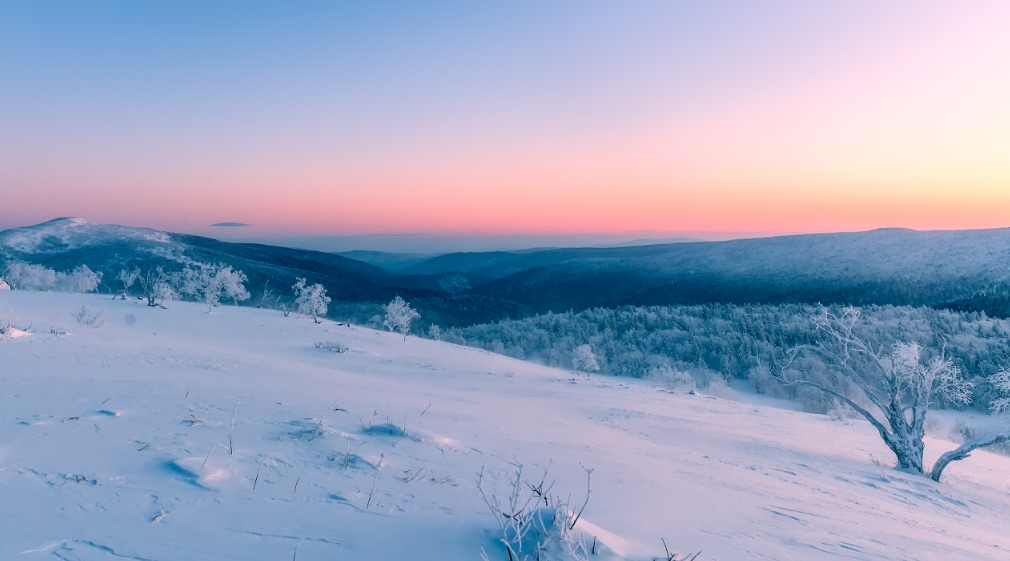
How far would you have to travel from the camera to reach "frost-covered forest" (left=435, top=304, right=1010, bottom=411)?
25780mm

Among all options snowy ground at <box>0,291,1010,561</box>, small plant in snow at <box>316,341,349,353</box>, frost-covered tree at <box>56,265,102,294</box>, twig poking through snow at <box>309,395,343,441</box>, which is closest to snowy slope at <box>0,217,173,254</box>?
frost-covered tree at <box>56,265,102,294</box>

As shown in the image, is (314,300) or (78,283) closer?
(314,300)

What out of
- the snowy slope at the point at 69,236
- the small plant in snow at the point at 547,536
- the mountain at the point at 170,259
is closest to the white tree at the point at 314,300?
the small plant in snow at the point at 547,536

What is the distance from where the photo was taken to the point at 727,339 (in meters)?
34.2

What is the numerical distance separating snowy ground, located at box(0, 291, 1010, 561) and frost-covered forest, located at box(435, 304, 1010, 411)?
17472 mm

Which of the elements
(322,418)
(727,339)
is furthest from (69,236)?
(322,418)

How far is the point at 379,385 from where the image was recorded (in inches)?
377

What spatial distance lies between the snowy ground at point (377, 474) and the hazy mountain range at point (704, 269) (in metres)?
49.6

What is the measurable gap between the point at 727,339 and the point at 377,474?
3538 centimetres

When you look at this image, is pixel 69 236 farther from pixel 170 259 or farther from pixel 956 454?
pixel 956 454

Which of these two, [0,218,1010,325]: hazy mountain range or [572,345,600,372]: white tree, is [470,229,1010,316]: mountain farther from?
[572,345,600,372]: white tree

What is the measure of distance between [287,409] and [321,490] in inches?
110

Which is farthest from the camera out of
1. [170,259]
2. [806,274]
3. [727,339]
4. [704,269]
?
[704,269]

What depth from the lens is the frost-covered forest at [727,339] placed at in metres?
25.8
